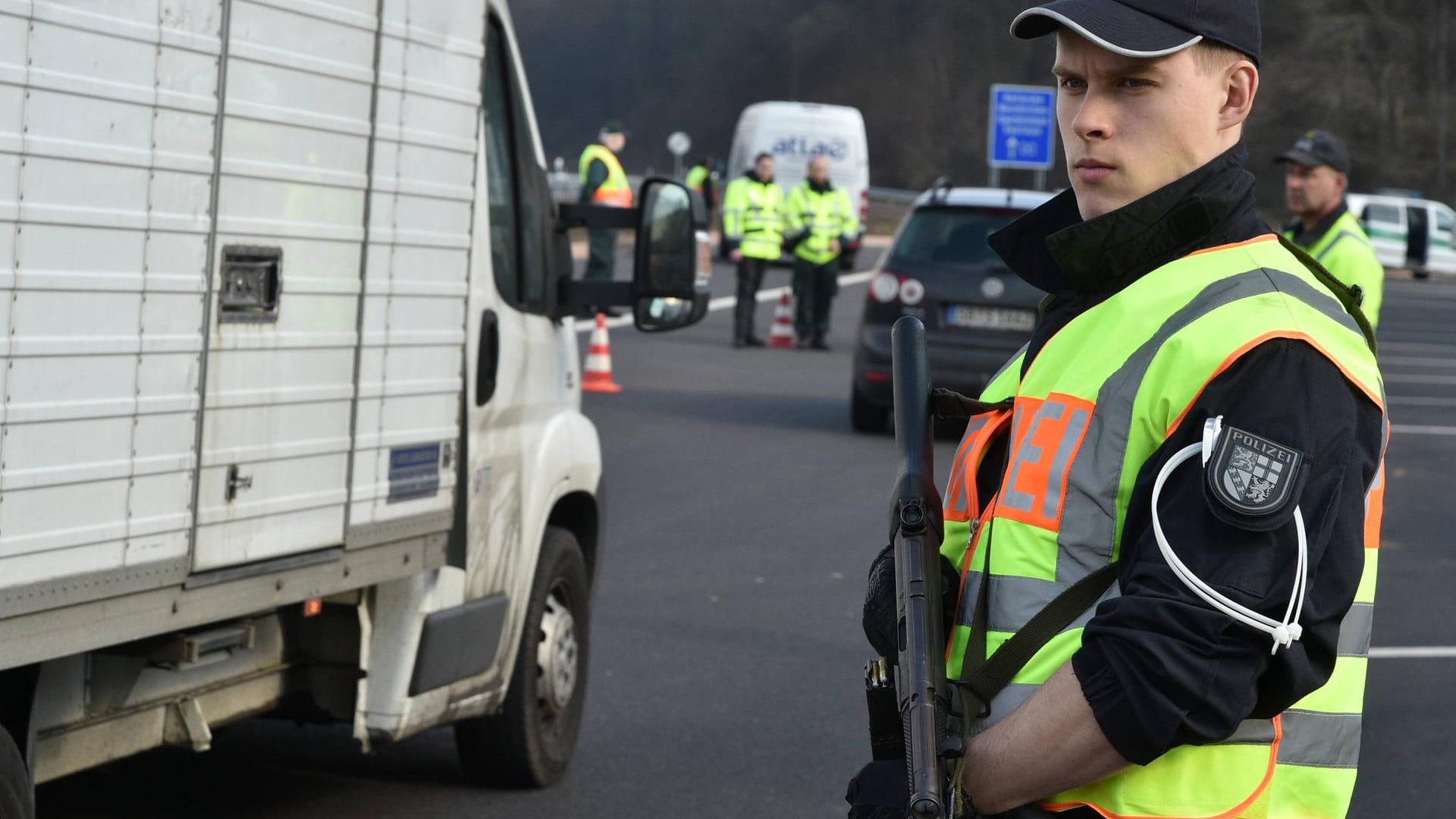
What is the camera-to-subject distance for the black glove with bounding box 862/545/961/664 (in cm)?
232

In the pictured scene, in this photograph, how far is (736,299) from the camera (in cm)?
2159

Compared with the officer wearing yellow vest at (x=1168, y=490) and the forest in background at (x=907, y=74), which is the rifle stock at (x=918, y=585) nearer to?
the officer wearing yellow vest at (x=1168, y=490)

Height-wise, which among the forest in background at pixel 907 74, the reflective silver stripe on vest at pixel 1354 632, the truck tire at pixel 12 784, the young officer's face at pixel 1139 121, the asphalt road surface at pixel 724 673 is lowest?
the asphalt road surface at pixel 724 673

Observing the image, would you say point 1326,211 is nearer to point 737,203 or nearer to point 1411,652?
point 1411,652

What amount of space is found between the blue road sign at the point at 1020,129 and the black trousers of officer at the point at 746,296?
33.4 ft

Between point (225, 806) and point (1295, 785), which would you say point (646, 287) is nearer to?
point (225, 806)

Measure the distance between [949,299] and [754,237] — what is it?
7847 millimetres

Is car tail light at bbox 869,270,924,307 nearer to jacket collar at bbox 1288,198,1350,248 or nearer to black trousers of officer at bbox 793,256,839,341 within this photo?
jacket collar at bbox 1288,198,1350,248

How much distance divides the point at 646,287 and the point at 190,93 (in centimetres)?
199

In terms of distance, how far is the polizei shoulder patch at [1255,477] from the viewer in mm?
1940

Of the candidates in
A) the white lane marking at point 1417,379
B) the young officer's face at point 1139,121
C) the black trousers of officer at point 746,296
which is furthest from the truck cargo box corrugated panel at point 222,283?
the white lane marking at point 1417,379

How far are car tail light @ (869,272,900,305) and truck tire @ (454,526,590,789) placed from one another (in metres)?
7.79

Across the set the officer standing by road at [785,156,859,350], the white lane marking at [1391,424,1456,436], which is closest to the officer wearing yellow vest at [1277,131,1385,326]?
the white lane marking at [1391,424,1456,436]

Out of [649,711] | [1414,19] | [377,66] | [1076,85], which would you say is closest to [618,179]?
[649,711]
